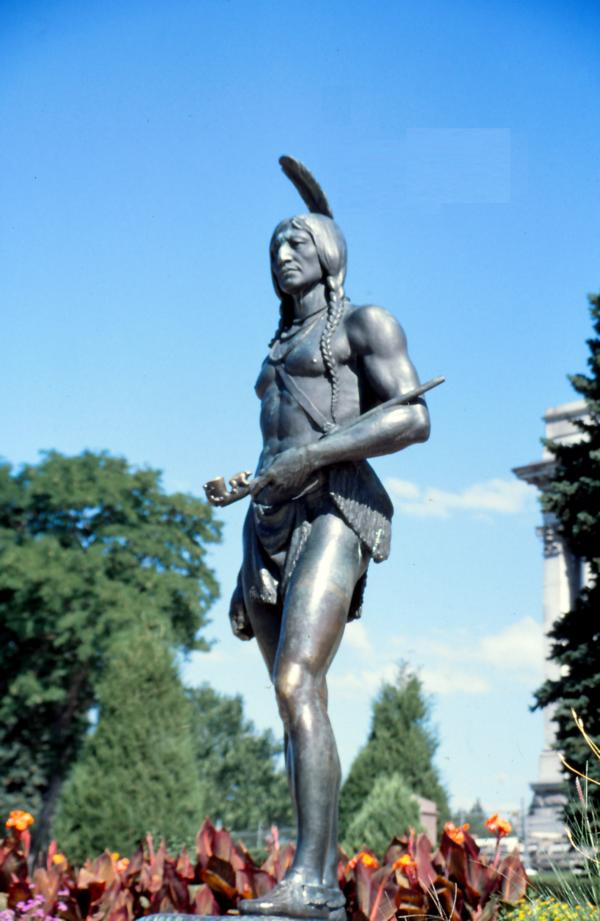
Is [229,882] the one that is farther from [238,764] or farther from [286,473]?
[238,764]

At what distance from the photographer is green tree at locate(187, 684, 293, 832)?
2911 inches

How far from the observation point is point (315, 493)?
16.4ft

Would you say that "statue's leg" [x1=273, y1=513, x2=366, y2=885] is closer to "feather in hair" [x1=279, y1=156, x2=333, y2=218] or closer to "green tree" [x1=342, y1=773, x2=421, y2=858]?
"feather in hair" [x1=279, y1=156, x2=333, y2=218]

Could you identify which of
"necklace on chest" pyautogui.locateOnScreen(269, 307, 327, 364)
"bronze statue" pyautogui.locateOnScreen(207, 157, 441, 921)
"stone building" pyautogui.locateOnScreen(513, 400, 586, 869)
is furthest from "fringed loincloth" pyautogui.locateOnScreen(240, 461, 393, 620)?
"stone building" pyautogui.locateOnScreen(513, 400, 586, 869)

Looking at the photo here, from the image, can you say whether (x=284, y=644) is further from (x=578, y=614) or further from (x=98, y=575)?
(x=98, y=575)

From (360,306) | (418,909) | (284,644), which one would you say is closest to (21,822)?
(418,909)

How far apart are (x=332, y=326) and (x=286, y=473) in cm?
77

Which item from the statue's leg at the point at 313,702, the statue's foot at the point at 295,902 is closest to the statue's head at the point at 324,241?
the statue's leg at the point at 313,702

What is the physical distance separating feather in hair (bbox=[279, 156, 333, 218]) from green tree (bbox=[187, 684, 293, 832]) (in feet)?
219

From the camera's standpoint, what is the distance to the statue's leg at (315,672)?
439cm

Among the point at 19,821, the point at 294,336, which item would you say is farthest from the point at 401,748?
the point at 294,336

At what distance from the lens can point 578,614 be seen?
865 inches

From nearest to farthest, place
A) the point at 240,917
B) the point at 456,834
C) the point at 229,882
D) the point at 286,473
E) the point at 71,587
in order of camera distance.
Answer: the point at 240,917, the point at 286,473, the point at 229,882, the point at 456,834, the point at 71,587

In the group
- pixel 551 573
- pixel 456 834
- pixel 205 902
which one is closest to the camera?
pixel 205 902
